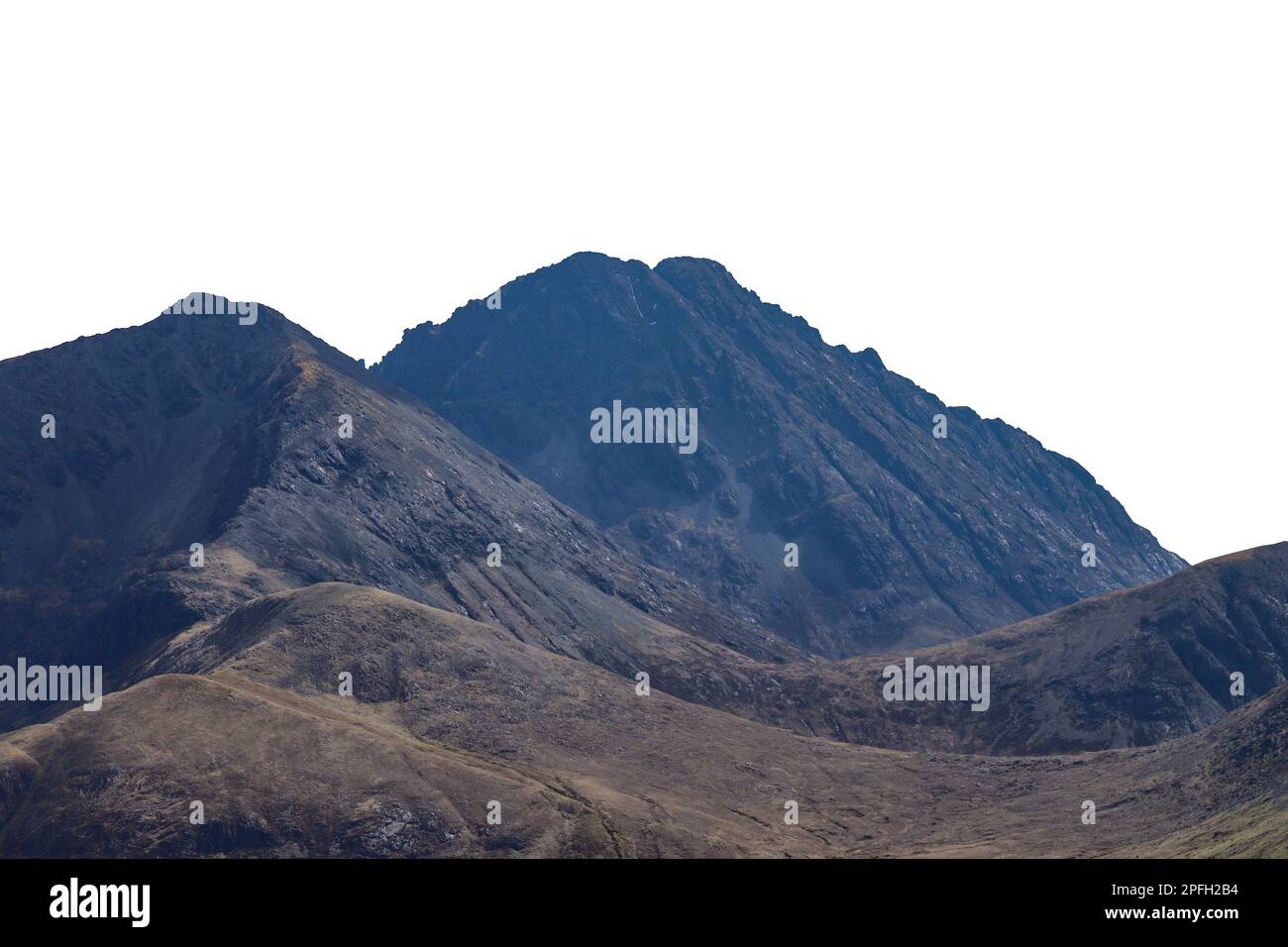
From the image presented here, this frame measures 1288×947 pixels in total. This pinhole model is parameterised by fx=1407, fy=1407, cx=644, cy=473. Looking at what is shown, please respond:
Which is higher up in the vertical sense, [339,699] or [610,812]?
[339,699]

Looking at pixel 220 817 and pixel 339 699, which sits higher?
pixel 339 699

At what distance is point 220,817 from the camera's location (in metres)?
159

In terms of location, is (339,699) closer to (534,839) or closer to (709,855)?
(534,839)

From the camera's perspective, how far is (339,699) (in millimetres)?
198625
